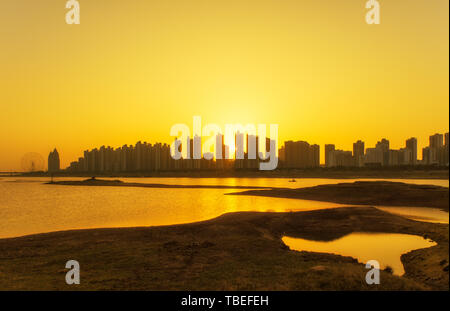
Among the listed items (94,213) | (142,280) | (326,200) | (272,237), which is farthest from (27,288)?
(326,200)

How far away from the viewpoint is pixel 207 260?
19.2 metres

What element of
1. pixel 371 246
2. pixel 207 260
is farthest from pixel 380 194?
pixel 207 260

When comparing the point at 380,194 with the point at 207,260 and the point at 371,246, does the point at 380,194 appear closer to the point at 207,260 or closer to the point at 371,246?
the point at 371,246

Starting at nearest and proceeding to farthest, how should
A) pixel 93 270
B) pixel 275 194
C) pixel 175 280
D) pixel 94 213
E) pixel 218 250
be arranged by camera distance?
pixel 175 280
pixel 93 270
pixel 218 250
pixel 94 213
pixel 275 194

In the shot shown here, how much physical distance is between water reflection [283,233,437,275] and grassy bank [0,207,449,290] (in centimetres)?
93

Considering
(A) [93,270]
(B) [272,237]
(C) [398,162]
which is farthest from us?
(C) [398,162]

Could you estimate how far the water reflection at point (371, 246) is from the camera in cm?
2062

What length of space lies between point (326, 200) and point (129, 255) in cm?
4429

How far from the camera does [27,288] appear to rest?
14234 millimetres

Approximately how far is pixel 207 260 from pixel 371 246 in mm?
12119

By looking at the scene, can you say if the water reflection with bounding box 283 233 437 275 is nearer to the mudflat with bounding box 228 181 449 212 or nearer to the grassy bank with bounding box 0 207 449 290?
the grassy bank with bounding box 0 207 449 290
